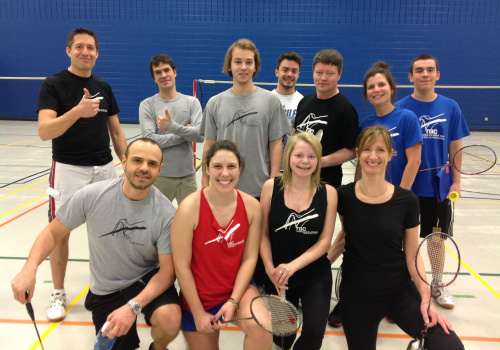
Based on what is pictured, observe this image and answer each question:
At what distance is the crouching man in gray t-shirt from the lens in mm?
2557

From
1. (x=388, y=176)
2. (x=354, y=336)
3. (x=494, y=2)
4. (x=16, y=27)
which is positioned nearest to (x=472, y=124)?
(x=494, y=2)

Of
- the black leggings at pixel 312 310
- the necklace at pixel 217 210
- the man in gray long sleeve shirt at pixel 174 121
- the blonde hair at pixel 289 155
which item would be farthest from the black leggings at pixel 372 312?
the man in gray long sleeve shirt at pixel 174 121

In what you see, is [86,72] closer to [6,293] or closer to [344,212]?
[6,293]

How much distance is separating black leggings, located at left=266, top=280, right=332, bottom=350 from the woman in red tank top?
0.36 meters

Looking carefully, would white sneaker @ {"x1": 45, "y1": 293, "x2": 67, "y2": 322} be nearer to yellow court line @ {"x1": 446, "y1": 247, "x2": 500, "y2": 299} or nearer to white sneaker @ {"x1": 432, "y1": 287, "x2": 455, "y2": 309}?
white sneaker @ {"x1": 432, "y1": 287, "x2": 455, "y2": 309}

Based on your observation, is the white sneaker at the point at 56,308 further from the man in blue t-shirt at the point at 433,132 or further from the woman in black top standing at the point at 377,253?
the man in blue t-shirt at the point at 433,132

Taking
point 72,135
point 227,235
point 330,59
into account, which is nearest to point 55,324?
point 72,135

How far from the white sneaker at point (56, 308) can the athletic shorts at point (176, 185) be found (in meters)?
1.43

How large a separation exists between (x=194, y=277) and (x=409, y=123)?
215cm

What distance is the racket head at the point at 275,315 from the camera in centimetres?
231

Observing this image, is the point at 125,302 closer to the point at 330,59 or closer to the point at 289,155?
the point at 289,155

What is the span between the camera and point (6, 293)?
376 centimetres

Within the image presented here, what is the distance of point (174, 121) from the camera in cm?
394

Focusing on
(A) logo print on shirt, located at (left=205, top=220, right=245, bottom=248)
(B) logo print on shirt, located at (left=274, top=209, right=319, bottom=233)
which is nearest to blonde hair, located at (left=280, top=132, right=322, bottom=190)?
(B) logo print on shirt, located at (left=274, top=209, right=319, bottom=233)
